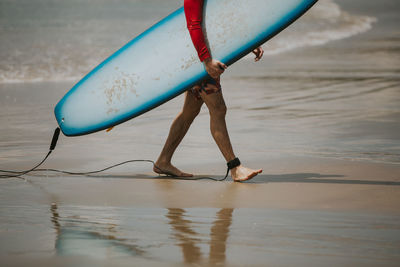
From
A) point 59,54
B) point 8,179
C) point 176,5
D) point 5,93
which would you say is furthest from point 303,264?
point 176,5

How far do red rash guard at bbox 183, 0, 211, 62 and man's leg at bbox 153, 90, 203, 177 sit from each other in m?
0.46

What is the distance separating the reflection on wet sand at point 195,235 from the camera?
2.78m

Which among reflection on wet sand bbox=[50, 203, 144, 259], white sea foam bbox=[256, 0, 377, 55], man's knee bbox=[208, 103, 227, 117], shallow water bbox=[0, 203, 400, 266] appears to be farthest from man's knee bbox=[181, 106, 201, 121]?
white sea foam bbox=[256, 0, 377, 55]

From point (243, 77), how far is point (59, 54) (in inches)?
339

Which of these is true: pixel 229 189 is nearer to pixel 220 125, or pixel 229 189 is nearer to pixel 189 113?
pixel 220 125

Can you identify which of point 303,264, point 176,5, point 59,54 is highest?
point 176,5

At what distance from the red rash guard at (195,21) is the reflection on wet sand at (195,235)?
1261 mm

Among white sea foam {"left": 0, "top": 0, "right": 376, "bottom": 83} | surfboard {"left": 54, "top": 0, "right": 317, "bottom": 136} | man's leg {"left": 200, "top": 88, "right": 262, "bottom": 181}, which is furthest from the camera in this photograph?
white sea foam {"left": 0, "top": 0, "right": 376, "bottom": 83}

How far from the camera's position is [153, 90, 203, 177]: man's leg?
15.7ft

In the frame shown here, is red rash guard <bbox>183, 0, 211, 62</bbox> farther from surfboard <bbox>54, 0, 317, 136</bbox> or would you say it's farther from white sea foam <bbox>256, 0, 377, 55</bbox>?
white sea foam <bbox>256, 0, 377, 55</bbox>

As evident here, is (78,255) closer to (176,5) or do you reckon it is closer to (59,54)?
(59,54)

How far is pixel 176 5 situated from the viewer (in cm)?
4134

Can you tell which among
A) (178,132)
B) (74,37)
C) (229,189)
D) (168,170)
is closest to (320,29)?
(74,37)

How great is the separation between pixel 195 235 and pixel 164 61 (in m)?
1.94
